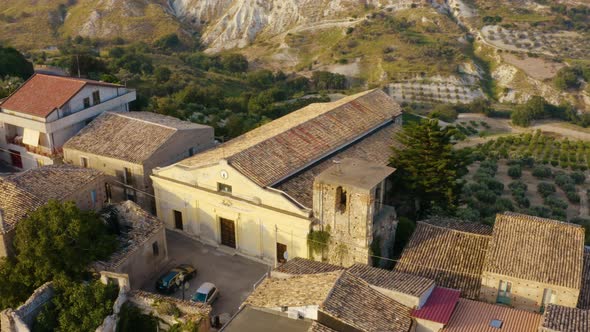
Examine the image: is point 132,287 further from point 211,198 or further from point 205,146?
point 205,146

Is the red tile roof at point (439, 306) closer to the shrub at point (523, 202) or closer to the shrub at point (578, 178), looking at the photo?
the shrub at point (523, 202)

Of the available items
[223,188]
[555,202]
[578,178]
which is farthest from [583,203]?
[223,188]

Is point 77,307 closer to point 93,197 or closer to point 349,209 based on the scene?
point 93,197

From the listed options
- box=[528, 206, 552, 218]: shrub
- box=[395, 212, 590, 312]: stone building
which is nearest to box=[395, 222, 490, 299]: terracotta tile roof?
box=[395, 212, 590, 312]: stone building

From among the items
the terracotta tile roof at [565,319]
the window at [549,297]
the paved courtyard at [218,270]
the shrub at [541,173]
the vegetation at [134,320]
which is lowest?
the shrub at [541,173]

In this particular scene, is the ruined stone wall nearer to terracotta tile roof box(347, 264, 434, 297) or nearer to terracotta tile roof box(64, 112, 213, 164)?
terracotta tile roof box(64, 112, 213, 164)

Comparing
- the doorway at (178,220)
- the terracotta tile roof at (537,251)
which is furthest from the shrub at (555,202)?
the doorway at (178,220)

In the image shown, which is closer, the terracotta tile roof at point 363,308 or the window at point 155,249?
the terracotta tile roof at point 363,308
